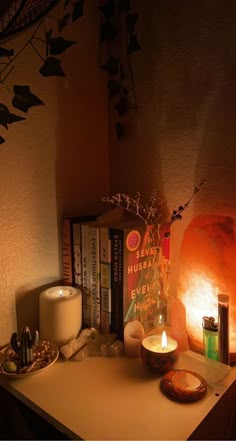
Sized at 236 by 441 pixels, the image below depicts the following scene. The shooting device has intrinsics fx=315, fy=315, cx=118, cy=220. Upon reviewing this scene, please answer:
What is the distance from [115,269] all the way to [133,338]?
0.17 m

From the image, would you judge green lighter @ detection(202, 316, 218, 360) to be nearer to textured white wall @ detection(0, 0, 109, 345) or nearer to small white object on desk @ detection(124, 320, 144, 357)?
small white object on desk @ detection(124, 320, 144, 357)

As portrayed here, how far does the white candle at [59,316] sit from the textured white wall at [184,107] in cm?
30

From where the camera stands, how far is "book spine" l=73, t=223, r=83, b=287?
861mm

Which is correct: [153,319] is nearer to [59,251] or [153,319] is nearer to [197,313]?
[197,313]

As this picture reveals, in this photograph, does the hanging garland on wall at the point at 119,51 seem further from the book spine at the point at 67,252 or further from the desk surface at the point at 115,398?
the desk surface at the point at 115,398

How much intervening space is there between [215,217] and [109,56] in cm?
62

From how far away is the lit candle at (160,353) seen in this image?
0.68 meters

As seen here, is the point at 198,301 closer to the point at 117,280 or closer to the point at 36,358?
the point at 117,280

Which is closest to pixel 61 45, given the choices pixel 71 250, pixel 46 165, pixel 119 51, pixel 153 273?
pixel 119 51

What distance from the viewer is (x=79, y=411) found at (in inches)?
22.9

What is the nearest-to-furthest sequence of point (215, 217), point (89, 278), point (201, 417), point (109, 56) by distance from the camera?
point (201, 417), point (215, 217), point (89, 278), point (109, 56)

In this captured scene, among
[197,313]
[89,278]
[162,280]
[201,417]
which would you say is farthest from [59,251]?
[201,417]

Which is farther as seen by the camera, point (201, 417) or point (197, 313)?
point (197, 313)

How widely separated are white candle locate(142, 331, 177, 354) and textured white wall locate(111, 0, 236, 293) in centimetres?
20
